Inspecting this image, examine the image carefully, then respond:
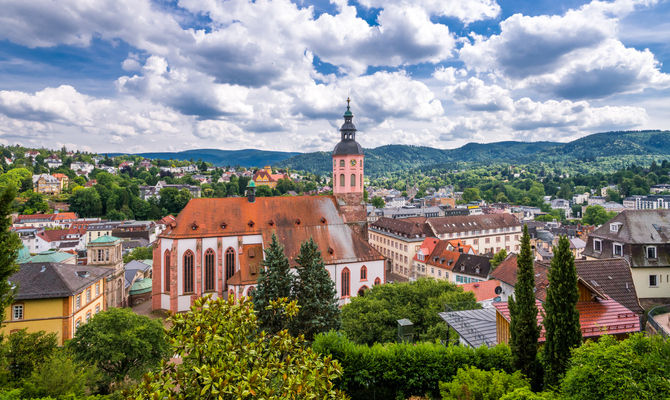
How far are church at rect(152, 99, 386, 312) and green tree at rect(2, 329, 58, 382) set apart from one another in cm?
1772

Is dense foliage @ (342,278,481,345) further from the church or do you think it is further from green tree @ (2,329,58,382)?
green tree @ (2,329,58,382)

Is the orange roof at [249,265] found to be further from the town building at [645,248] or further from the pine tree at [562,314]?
the town building at [645,248]

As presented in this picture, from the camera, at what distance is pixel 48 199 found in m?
122

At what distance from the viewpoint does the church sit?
37969mm

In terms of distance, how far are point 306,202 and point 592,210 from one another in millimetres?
124675

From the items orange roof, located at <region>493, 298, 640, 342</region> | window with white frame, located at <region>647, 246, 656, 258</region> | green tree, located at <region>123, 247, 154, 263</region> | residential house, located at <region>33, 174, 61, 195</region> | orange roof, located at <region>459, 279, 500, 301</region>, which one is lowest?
green tree, located at <region>123, 247, 154, 263</region>

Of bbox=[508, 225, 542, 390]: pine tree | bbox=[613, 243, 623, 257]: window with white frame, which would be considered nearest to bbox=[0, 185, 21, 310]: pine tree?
bbox=[508, 225, 542, 390]: pine tree

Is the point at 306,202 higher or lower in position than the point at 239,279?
higher

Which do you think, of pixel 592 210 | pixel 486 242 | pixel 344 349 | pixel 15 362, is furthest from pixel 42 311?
pixel 592 210

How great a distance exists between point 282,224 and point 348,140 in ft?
40.1

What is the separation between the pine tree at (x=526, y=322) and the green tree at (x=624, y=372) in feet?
13.2

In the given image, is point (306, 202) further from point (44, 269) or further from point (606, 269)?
point (606, 269)

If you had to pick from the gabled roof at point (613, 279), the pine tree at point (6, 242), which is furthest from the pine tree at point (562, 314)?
the pine tree at point (6, 242)

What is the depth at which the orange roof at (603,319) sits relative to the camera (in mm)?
13930
